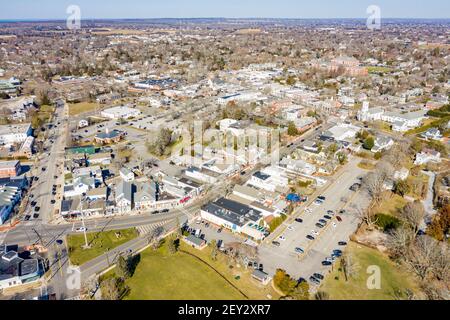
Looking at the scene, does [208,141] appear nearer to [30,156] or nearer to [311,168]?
[311,168]

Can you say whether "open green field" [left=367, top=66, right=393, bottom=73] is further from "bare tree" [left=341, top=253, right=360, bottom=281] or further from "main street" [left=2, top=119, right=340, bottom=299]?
"bare tree" [left=341, top=253, right=360, bottom=281]

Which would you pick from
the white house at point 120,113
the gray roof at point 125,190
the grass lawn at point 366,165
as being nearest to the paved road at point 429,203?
the grass lawn at point 366,165

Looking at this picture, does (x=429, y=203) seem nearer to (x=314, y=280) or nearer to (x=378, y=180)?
(x=378, y=180)

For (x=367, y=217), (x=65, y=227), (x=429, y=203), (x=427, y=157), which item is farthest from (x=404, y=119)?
(x=65, y=227)

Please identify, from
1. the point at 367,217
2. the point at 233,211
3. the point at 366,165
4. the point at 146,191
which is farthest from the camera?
the point at 366,165

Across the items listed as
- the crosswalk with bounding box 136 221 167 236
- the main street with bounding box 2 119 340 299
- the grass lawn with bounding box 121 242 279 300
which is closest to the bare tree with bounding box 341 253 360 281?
the grass lawn with bounding box 121 242 279 300

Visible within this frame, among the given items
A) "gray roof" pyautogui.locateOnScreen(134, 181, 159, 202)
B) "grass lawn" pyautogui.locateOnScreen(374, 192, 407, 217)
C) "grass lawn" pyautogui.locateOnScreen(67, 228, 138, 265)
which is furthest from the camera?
"gray roof" pyautogui.locateOnScreen(134, 181, 159, 202)
